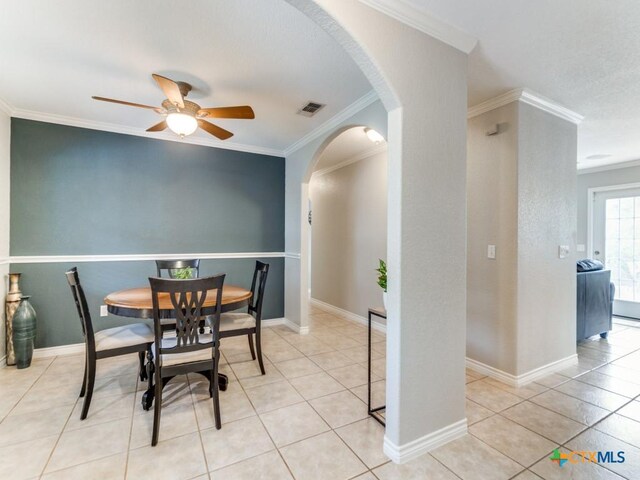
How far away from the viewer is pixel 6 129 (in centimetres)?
303

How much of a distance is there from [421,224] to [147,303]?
77.2 inches

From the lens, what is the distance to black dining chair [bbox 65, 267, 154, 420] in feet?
6.92

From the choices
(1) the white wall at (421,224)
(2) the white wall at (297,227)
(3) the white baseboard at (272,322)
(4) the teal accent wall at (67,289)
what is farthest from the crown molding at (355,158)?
(4) the teal accent wall at (67,289)

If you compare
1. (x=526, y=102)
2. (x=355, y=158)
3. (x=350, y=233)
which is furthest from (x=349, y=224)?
(x=526, y=102)

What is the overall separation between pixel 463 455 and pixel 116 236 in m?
3.82

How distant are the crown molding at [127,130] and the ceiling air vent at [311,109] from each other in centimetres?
134

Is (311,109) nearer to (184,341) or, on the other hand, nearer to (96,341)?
(184,341)

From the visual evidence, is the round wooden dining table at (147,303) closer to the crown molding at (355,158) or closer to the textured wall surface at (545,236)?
the textured wall surface at (545,236)

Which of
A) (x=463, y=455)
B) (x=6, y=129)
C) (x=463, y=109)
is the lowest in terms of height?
(x=463, y=455)

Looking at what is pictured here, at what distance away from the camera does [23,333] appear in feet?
9.45

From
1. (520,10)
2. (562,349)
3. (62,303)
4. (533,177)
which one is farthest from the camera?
(62,303)

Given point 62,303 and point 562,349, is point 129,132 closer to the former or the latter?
point 62,303

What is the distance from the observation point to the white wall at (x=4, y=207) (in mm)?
2932

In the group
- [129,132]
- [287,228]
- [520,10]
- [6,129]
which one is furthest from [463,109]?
[6,129]
